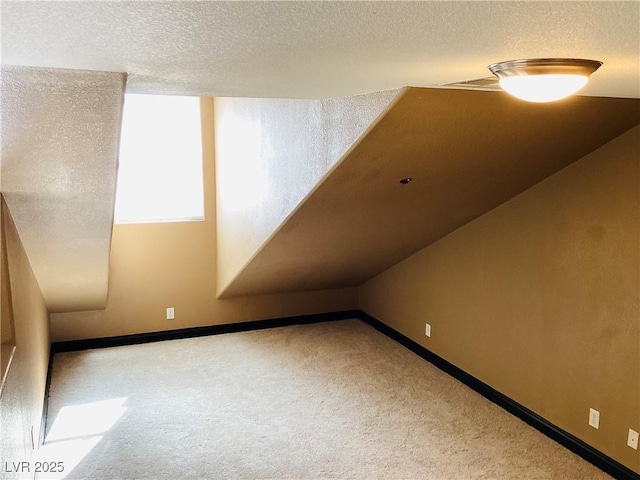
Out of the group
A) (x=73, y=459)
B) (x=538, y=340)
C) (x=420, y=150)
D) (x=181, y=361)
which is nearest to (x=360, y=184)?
(x=420, y=150)

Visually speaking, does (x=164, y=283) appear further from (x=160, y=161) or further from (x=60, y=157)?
(x=60, y=157)

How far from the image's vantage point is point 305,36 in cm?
87

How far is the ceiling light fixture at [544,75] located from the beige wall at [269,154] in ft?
2.92

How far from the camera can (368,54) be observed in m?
1.05

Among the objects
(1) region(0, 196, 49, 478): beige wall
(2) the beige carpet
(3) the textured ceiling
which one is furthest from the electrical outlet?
(1) region(0, 196, 49, 478): beige wall

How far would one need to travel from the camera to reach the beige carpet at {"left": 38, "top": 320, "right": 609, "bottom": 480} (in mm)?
2939

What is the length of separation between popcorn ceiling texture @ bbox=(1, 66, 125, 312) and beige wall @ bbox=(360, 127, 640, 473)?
88.8 inches

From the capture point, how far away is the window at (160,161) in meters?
Answer: 4.60

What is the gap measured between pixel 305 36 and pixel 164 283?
4319 millimetres

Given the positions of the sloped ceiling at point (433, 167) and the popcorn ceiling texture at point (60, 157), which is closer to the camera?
the popcorn ceiling texture at point (60, 157)

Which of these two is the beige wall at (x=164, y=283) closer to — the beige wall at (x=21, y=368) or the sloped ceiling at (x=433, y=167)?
the sloped ceiling at (x=433, y=167)

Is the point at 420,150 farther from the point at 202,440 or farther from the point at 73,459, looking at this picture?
the point at 73,459

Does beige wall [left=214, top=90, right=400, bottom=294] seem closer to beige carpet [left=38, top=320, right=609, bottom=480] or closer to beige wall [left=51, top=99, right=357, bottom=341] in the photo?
beige wall [left=51, top=99, right=357, bottom=341]

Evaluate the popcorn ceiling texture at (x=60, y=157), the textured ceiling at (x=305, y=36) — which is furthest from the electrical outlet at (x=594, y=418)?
the popcorn ceiling texture at (x=60, y=157)
